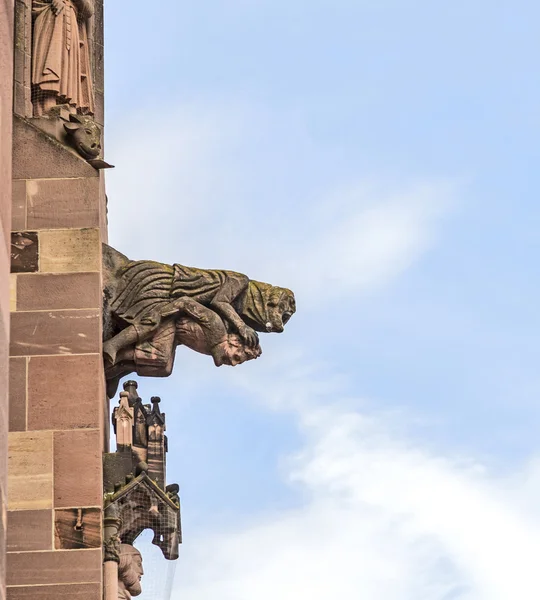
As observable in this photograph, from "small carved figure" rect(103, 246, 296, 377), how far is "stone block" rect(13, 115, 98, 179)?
94 cm

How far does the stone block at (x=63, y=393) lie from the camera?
64.1ft

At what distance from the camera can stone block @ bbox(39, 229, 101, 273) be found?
20188mm

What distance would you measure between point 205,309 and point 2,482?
4668 mm

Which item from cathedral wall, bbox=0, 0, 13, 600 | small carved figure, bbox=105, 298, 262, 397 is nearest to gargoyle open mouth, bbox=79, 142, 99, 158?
cathedral wall, bbox=0, 0, 13, 600

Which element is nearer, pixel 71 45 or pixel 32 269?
pixel 32 269

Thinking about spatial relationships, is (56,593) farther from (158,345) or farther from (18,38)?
(18,38)

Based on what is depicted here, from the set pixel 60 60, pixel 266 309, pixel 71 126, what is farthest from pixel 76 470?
pixel 60 60

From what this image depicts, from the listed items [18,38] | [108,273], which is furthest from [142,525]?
[18,38]

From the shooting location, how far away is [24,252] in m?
20.2

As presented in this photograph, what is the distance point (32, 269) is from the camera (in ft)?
66.1

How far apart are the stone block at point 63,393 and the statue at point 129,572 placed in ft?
4.08

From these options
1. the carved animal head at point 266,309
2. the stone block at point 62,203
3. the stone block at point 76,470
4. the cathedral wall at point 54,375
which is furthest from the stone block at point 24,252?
the carved animal head at point 266,309

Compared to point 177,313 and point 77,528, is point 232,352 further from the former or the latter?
point 77,528

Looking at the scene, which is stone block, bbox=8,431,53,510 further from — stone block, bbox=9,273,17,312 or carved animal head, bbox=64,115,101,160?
carved animal head, bbox=64,115,101,160
